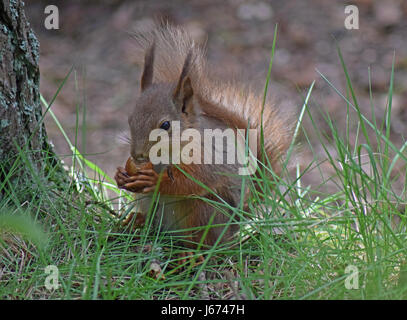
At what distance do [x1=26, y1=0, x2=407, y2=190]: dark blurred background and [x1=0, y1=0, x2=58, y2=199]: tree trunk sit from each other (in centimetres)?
137

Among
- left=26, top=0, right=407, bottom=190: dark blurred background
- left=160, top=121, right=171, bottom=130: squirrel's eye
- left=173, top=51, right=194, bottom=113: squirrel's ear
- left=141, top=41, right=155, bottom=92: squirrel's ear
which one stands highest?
left=26, top=0, right=407, bottom=190: dark blurred background

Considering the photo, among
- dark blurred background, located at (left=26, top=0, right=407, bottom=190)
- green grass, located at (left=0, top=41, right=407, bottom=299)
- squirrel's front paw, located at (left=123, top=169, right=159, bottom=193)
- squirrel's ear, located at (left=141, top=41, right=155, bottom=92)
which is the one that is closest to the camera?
green grass, located at (left=0, top=41, right=407, bottom=299)

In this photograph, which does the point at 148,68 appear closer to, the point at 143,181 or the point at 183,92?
the point at 183,92

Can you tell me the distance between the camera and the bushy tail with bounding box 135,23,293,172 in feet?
4.93

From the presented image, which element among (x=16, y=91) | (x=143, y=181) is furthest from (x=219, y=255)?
(x=16, y=91)

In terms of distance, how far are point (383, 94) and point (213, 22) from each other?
1.15 metres

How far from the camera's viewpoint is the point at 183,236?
1.32 meters

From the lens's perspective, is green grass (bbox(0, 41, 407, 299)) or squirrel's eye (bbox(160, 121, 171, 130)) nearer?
green grass (bbox(0, 41, 407, 299))

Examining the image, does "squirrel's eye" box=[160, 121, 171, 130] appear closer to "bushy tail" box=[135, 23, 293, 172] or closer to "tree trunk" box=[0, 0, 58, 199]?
"bushy tail" box=[135, 23, 293, 172]

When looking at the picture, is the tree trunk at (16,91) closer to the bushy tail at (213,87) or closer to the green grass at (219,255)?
the green grass at (219,255)

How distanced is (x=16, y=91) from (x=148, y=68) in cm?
35

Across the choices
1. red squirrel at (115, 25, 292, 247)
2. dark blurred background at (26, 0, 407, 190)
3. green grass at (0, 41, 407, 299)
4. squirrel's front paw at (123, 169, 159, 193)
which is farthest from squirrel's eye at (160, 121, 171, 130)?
dark blurred background at (26, 0, 407, 190)
